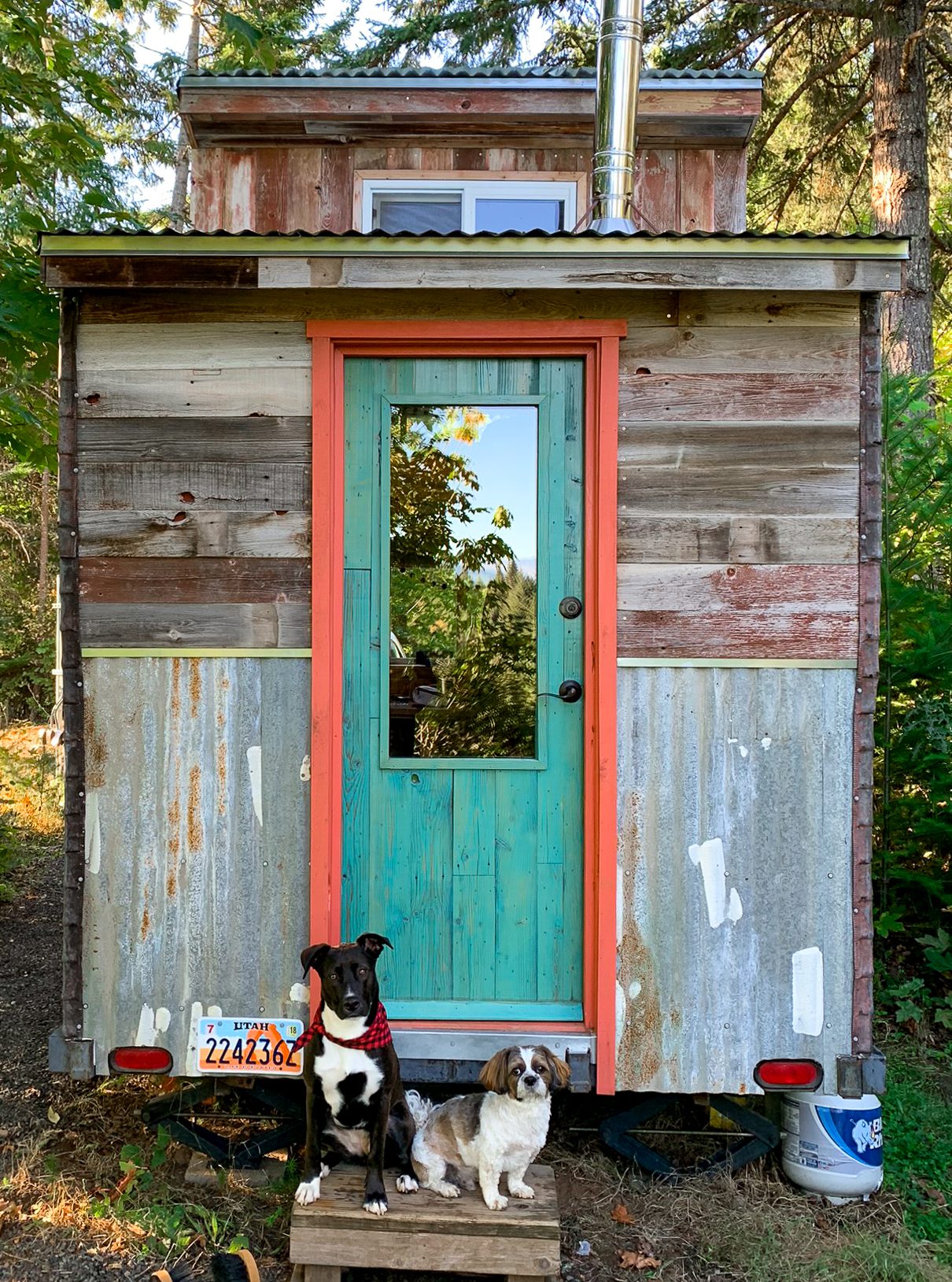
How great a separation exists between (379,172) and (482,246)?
315cm

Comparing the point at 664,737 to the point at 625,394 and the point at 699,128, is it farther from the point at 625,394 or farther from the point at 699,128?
the point at 699,128

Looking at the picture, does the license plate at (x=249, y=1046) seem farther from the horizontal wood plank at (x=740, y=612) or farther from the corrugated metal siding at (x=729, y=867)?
the horizontal wood plank at (x=740, y=612)

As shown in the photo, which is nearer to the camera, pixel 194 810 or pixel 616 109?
pixel 194 810

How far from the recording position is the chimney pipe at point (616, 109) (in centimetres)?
504

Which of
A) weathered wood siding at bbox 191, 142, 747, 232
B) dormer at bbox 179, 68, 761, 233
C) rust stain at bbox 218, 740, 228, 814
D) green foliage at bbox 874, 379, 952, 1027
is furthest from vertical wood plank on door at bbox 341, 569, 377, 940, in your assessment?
weathered wood siding at bbox 191, 142, 747, 232

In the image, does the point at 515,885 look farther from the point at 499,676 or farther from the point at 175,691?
the point at 175,691

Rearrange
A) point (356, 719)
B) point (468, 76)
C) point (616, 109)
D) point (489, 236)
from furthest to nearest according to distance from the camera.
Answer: point (468, 76)
point (616, 109)
point (356, 719)
point (489, 236)

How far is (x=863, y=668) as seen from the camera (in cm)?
355

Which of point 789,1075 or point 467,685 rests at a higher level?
point 467,685

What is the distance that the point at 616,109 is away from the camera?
5.12 m

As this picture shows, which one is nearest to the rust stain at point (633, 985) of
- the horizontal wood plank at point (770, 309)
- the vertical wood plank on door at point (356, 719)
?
the vertical wood plank on door at point (356, 719)

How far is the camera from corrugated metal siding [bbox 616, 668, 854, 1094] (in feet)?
11.6

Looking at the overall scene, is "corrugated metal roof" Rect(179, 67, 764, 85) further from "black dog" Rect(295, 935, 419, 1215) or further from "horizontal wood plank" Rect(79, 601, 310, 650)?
"black dog" Rect(295, 935, 419, 1215)

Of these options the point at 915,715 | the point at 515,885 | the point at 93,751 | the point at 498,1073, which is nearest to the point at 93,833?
the point at 93,751
